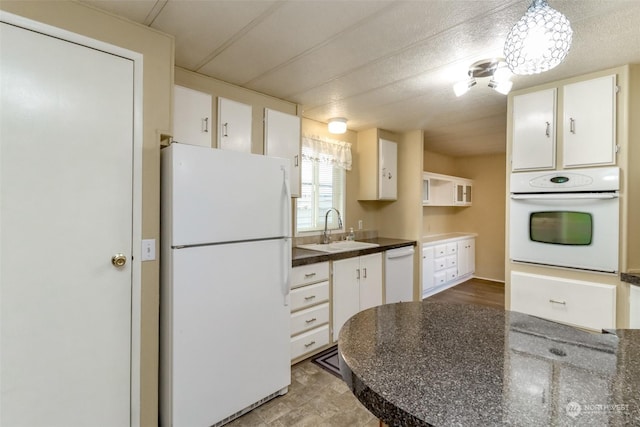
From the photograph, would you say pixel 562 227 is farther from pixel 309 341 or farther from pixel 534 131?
pixel 309 341

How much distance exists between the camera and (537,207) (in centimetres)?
231

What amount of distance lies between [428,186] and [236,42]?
3.90 metres

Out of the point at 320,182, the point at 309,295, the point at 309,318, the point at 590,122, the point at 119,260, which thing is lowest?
the point at 309,318

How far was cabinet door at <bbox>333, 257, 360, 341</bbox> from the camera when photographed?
2.78 metres

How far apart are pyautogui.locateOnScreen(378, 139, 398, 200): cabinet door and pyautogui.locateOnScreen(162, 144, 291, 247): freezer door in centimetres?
195

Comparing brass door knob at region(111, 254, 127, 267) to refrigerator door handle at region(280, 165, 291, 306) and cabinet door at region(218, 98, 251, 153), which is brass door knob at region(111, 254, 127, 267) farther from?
cabinet door at region(218, 98, 251, 153)

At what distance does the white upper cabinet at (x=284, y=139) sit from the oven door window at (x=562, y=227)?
2005 millimetres

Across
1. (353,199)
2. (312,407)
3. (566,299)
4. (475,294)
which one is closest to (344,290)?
(312,407)

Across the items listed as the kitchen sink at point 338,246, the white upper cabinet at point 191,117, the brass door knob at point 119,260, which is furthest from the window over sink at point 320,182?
the brass door knob at point 119,260

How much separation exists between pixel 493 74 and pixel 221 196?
2.02 metres

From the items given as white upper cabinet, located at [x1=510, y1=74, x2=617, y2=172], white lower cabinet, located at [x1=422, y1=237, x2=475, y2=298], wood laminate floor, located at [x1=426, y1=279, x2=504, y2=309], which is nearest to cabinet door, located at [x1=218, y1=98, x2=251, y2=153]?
white upper cabinet, located at [x1=510, y1=74, x2=617, y2=172]

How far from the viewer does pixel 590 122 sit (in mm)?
2100

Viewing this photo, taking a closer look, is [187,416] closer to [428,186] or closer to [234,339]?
[234,339]

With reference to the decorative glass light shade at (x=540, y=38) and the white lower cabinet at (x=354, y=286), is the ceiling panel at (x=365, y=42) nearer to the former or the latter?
the decorative glass light shade at (x=540, y=38)
